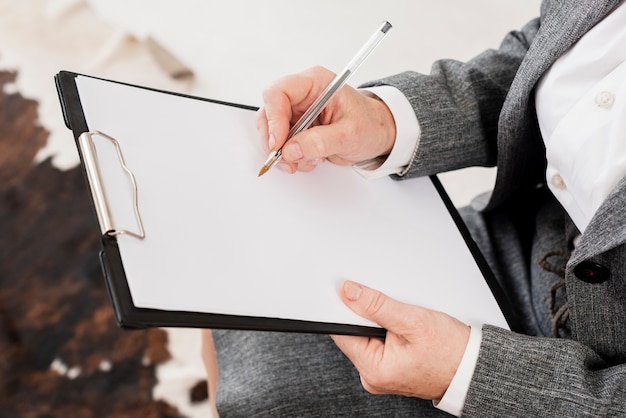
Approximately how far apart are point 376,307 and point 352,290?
28 mm

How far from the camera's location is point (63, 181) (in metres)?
1.39

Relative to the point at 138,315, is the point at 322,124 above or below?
above

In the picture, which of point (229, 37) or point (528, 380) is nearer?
point (528, 380)

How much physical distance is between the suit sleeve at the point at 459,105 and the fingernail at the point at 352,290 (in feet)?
0.67

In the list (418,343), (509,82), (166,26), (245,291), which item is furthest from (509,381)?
(166,26)

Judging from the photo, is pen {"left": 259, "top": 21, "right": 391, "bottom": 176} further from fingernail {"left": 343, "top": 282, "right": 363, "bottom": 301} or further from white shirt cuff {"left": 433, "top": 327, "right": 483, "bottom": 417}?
white shirt cuff {"left": 433, "top": 327, "right": 483, "bottom": 417}

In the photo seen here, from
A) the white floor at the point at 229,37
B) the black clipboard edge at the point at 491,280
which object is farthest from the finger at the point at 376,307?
the white floor at the point at 229,37

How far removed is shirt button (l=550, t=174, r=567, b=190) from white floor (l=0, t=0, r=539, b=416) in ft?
2.93

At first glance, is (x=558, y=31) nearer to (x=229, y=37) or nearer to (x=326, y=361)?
(x=326, y=361)

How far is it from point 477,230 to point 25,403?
81 cm

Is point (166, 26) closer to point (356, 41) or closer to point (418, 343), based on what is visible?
point (356, 41)

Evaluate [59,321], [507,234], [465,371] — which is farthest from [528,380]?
[59,321]

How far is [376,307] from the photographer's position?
0.62 m

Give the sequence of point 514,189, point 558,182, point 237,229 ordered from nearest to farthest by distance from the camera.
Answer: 1. point 237,229
2. point 558,182
3. point 514,189
